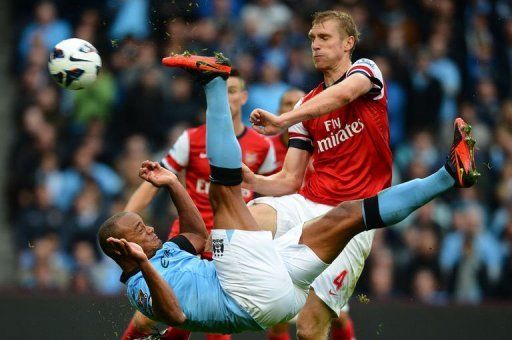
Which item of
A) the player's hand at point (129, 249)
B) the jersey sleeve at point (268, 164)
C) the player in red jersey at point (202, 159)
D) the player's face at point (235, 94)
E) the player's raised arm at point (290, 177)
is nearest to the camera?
the player's hand at point (129, 249)

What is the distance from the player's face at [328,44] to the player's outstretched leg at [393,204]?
117 cm

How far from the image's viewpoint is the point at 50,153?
12.0 meters

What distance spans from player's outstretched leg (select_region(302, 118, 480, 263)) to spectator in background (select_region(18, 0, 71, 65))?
6.77 m

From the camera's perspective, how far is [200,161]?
8.66m

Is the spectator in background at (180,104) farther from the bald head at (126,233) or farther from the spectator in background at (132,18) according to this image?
the bald head at (126,233)

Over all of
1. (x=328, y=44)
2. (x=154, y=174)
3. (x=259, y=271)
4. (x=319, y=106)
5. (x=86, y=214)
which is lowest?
(x=86, y=214)

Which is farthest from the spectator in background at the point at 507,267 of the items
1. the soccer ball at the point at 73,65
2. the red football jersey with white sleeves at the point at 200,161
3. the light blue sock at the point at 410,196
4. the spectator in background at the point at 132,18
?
the soccer ball at the point at 73,65

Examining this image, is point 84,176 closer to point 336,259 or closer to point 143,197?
point 143,197

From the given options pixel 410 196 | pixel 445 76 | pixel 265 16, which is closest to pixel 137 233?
pixel 410 196

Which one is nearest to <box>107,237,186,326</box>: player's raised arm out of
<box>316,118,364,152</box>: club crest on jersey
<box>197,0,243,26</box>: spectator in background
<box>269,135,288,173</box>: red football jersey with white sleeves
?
<box>316,118,364,152</box>: club crest on jersey

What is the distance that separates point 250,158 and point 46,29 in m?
4.90

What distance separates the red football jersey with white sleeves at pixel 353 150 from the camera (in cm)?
729

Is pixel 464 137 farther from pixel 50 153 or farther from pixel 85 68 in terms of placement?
pixel 50 153

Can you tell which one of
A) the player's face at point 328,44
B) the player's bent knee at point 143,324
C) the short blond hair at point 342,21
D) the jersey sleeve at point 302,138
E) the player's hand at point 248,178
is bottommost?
the player's bent knee at point 143,324
